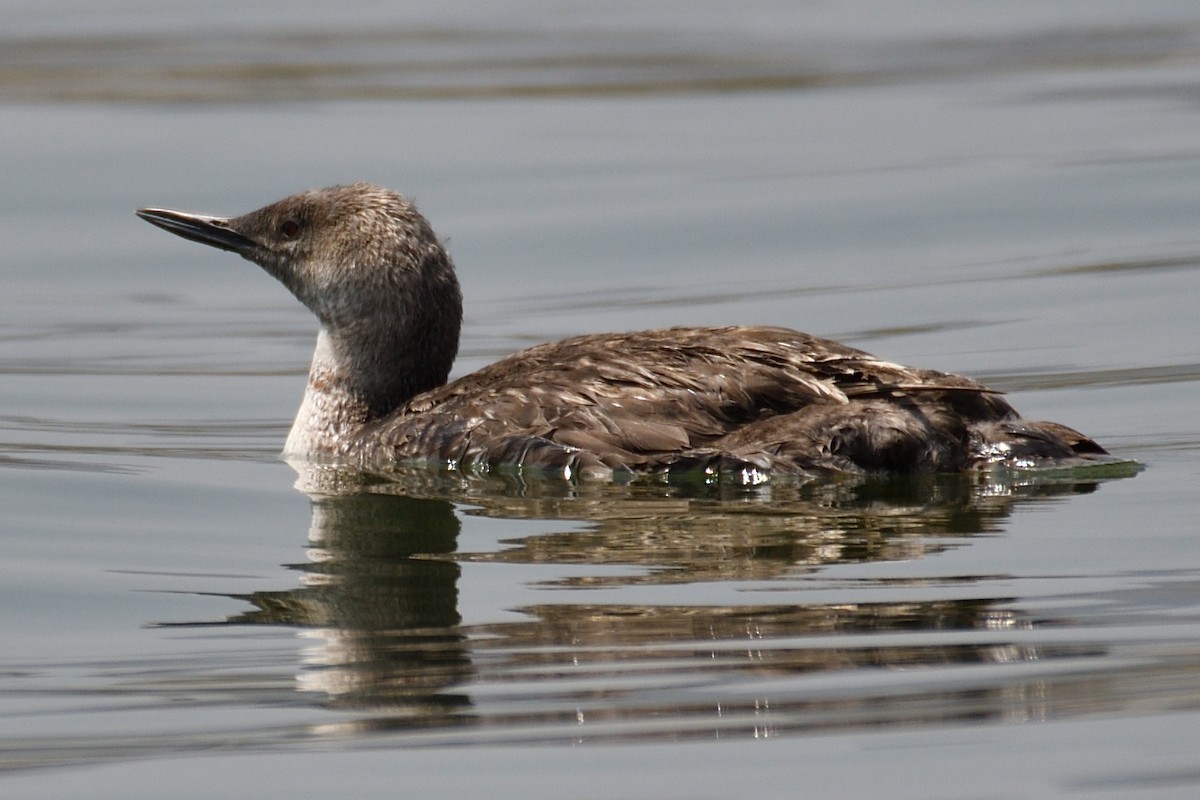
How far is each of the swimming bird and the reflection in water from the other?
0.14m

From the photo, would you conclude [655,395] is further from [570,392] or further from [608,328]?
[608,328]

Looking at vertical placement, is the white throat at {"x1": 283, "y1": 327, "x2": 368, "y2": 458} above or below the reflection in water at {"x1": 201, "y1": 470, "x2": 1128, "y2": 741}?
above

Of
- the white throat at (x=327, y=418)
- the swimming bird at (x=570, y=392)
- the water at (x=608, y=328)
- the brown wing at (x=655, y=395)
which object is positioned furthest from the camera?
the white throat at (x=327, y=418)

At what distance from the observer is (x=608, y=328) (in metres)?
11.9

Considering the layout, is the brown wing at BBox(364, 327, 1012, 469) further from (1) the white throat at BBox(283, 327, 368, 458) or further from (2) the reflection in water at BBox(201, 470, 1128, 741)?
(1) the white throat at BBox(283, 327, 368, 458)

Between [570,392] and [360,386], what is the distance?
1.31m

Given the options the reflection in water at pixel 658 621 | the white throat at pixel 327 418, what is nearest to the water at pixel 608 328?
the reflection in water at pixel 658 621

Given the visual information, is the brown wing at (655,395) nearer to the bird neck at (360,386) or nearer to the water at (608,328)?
the water at (608,328)

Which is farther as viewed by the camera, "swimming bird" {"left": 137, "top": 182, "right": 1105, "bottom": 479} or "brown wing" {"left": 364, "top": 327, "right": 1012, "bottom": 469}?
"brown wing" {"left": 364, "top": 327, "right": 1012, "bottom": 469}

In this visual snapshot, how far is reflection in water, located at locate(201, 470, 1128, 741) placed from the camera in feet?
16.8

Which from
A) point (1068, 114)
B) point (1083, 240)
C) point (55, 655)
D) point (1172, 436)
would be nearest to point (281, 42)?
point (1068, 114)

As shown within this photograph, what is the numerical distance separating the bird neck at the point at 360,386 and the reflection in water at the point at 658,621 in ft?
3.14

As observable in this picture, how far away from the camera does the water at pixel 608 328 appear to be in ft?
16.5

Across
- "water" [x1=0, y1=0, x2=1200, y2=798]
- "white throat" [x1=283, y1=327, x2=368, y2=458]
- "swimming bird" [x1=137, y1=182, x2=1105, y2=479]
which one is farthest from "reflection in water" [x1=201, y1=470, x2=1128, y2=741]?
"white throat" [x1=283, y1=327, x2=368, y2=458]
